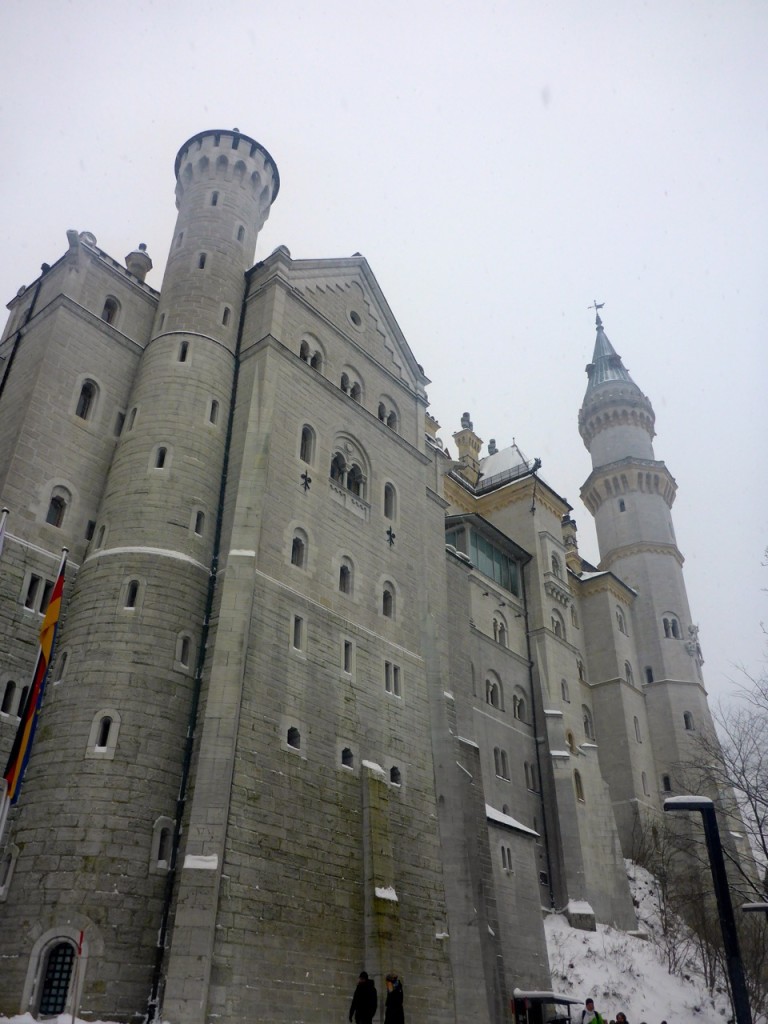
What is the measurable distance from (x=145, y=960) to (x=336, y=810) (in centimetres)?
692

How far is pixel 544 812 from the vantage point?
43688mm

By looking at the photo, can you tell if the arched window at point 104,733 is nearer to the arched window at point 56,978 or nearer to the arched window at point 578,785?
the arched window at point 56,978

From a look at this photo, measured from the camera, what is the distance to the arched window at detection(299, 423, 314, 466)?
105 feet

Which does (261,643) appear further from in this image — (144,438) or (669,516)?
(669,516)

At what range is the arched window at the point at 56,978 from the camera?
1975 cm

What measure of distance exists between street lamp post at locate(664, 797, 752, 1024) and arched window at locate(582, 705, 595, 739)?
132 feet

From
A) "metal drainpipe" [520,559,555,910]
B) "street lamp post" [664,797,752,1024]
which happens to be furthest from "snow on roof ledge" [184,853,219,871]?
"metal drainpipe" [520,559,555,910]

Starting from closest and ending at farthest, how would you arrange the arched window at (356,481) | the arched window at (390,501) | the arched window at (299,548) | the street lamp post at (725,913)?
the street lamp post at (725,913)
the arched window at (299,548)
the arched window at (356,481)
the arched window at (390,501)

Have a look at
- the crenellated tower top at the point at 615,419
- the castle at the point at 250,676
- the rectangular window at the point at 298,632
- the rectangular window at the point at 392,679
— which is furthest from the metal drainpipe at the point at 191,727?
the crenellated tower top at the point at 615,419

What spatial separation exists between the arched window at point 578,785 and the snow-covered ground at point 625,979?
6.28m

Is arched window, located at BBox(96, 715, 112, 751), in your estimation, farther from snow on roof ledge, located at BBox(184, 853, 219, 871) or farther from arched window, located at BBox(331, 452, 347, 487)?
arched window, located at BBox(331, 452, 347, 487)

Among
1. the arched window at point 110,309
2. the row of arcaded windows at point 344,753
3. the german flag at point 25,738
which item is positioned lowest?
the german flag at point 25,738

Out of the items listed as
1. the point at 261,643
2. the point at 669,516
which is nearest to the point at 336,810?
the point at 261,643

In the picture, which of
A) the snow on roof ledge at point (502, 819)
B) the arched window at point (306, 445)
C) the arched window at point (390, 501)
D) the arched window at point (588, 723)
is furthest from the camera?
the arched window at point (588, 723)
